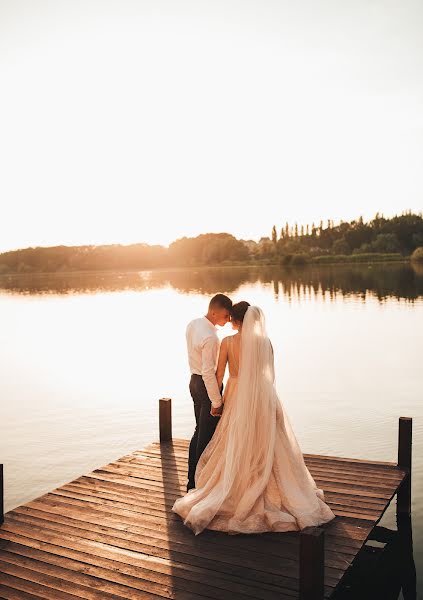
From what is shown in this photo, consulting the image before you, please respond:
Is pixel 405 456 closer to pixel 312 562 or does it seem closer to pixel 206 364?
pixel 206 364

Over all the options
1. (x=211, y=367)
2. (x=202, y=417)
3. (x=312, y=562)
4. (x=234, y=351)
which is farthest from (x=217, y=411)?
(x=312, y=562)

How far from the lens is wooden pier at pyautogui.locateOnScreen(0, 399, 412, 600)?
509cm

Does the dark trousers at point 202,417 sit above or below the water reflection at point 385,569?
above

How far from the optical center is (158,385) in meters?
20.2

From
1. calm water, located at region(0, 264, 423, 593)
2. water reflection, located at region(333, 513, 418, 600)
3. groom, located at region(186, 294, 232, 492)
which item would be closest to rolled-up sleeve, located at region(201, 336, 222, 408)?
groom, located at region(186, 294, 232, 492)

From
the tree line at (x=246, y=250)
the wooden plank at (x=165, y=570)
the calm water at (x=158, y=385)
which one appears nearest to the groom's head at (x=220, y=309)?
the wooden plank at (x=165, y=570)

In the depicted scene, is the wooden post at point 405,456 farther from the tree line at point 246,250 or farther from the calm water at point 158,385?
the tree line at point 246,250

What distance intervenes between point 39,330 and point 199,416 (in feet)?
96.9

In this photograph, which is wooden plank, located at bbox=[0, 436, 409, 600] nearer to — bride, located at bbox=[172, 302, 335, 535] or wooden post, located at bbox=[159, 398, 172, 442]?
bride, located at bbox=[172, 302, 335, 535]

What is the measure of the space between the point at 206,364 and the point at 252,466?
49.1 inches

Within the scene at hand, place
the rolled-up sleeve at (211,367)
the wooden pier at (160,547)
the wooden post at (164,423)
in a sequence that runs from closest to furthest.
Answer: the wooden pier at (160,547)
the rolled-up sleeve at (211,367)
the wooden post at (164,423)

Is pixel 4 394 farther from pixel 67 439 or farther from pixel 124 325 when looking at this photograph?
pixel 124 325

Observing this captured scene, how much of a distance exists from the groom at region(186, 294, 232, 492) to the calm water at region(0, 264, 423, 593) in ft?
11.6

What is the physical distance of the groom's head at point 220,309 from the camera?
6.61 meters
